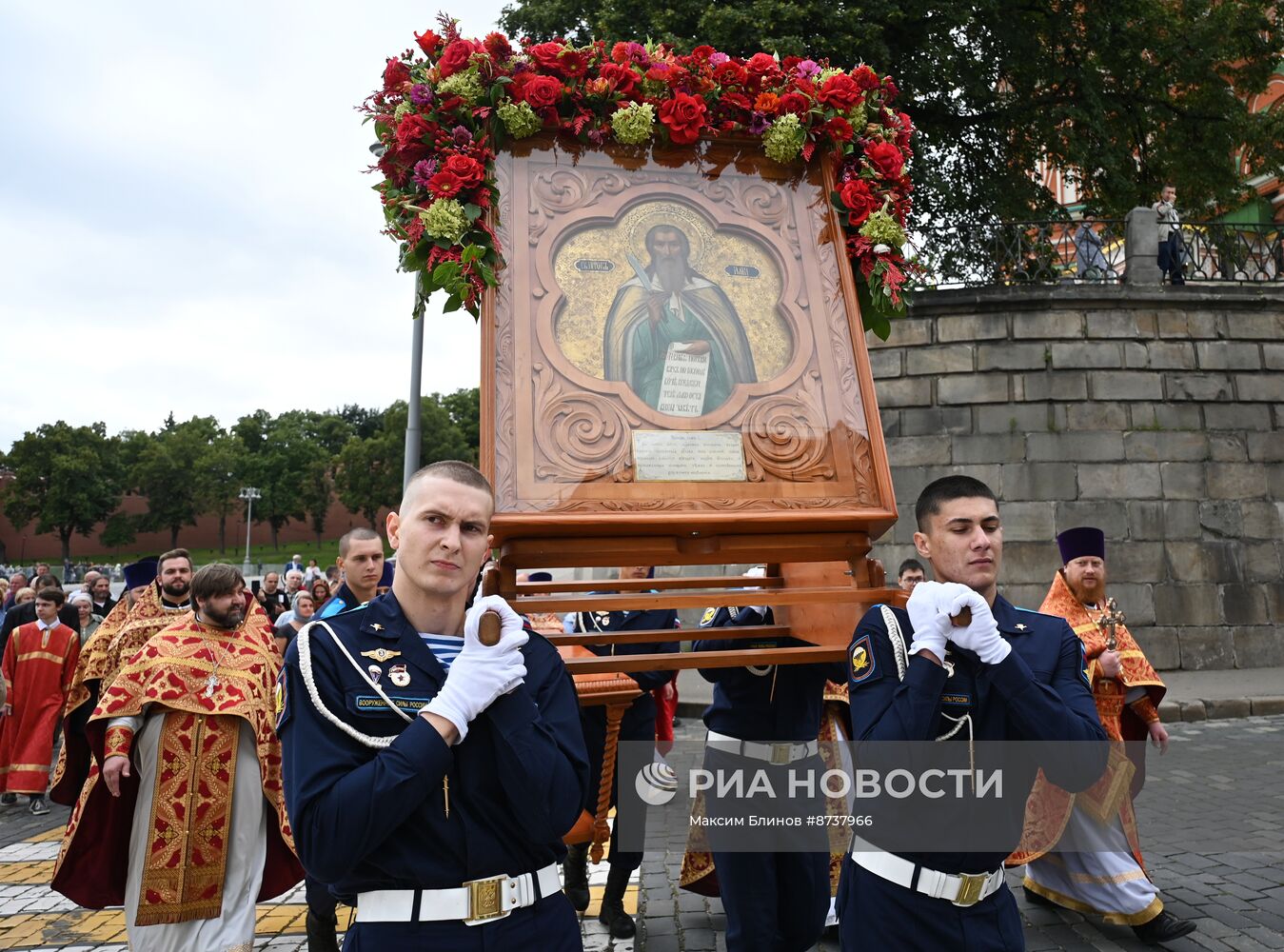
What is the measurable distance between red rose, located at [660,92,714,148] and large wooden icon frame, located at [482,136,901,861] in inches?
5.1

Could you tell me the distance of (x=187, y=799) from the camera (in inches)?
194

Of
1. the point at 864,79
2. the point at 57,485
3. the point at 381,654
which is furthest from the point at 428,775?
the point at 57,485

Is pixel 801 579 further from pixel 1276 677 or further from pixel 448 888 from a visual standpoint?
pixel 1276 677

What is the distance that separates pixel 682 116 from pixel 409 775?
2.46 metres

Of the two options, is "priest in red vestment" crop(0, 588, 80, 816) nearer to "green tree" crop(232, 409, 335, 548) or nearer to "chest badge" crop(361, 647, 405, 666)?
"chest badge" crop(361, 647, 405, 666)

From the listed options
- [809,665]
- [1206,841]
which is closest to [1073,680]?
[809,665]

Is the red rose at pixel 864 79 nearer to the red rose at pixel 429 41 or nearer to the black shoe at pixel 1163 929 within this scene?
the red rose at pixel 429 41

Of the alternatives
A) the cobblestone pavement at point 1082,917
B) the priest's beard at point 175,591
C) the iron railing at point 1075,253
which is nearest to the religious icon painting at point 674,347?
the cobblestone pavement at point 1082,917

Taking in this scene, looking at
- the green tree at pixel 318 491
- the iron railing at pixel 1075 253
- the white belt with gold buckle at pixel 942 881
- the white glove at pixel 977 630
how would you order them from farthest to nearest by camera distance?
the green tree at pixel 318 491, the iron railing at pixel 1075 253, the white belt with gold buckle at pixel 942 881, the white glove at pixel 977 630

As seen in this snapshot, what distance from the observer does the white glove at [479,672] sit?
2.18 metres

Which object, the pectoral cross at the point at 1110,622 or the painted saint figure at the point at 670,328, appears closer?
the painted saint figure at the point at 670,328

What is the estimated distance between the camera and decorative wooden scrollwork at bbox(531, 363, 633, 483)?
298cm

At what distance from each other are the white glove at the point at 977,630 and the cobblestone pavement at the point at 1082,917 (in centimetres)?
324

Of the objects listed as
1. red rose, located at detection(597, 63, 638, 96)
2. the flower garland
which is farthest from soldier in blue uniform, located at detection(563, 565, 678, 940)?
red rose, located at detection(597, 63, 638, 96)
